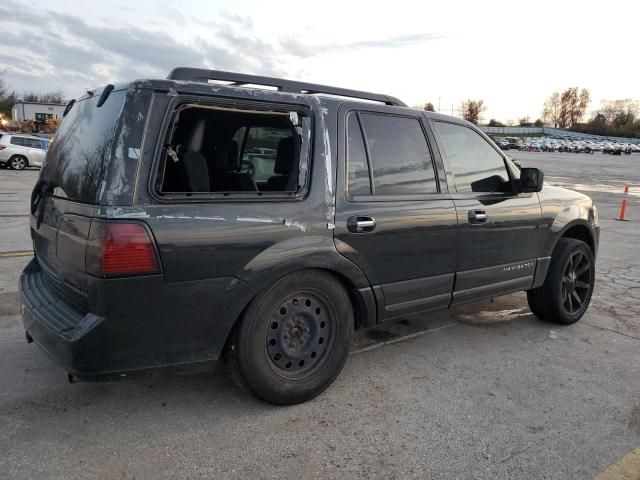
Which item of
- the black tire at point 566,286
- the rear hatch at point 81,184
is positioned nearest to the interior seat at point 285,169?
the rear hatch at point 81,184

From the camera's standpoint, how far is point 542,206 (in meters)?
4.65

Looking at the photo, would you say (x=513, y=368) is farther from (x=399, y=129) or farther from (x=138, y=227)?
(x=138, y=227)

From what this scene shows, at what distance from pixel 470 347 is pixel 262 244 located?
2.30m

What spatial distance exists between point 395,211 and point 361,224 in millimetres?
324

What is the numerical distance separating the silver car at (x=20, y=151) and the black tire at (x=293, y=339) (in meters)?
23.2

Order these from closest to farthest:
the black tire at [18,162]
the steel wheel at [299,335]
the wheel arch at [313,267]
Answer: the wheel arch at [313,267], the steel wheel at [299,335], the black tire at [18,162]

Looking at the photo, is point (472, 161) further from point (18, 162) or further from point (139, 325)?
point (18, 162)

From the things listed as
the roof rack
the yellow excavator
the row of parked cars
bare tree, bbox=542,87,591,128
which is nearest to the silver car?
the roof rack

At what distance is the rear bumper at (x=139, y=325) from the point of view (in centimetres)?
261

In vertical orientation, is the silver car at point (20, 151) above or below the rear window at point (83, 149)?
below

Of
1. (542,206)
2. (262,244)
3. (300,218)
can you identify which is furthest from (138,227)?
(542,206)

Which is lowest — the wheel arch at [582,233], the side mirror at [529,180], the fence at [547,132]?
the wheel arch at [582,233]

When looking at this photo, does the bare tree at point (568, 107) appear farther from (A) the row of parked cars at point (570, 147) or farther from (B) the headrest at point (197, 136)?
(B) the headrest at point (197, 136)

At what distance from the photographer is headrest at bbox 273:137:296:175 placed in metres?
3.36
